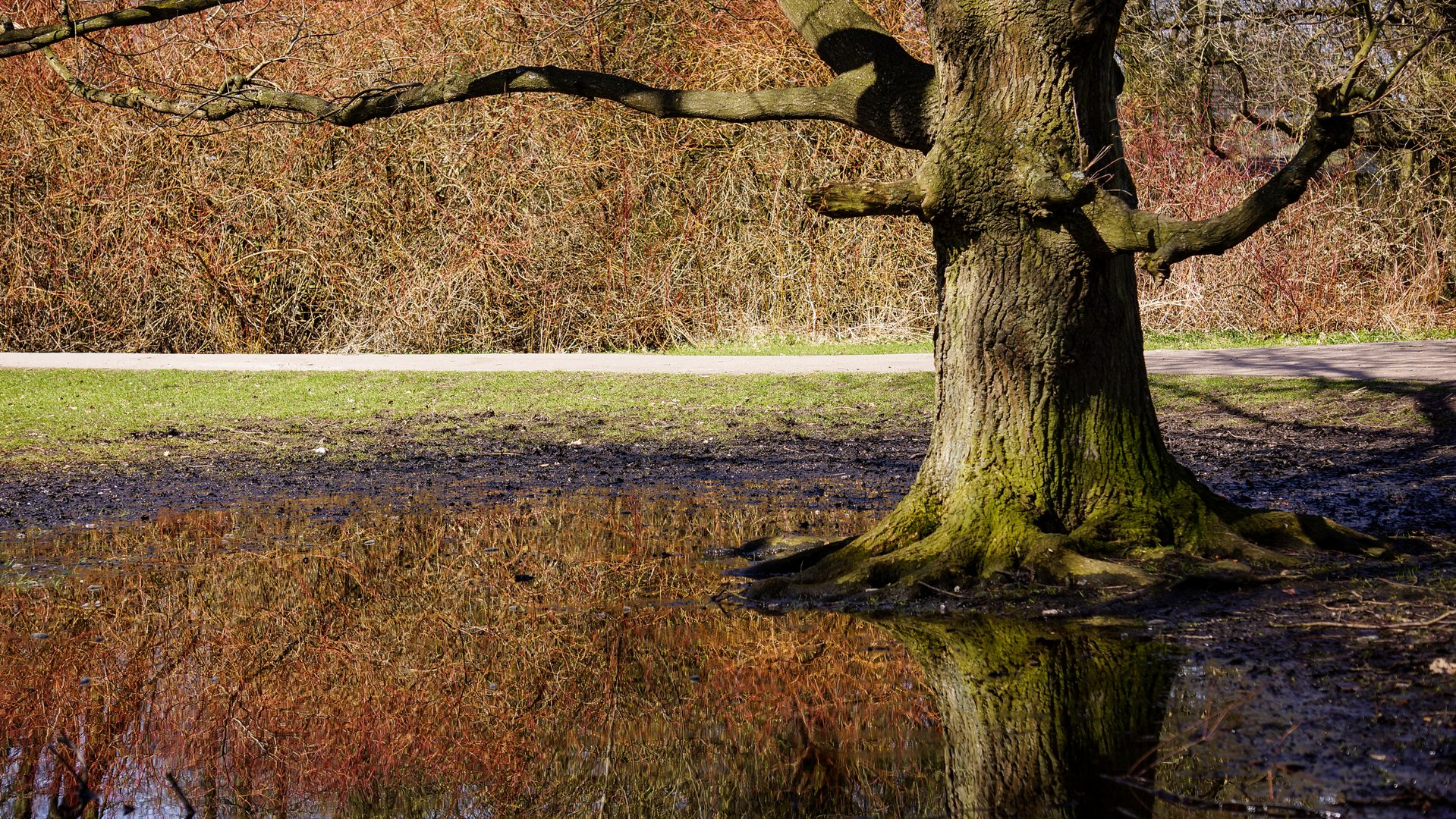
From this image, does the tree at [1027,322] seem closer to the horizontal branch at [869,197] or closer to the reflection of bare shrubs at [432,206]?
the horizontal branch at [869,197]

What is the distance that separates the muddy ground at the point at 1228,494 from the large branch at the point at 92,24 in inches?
88.0

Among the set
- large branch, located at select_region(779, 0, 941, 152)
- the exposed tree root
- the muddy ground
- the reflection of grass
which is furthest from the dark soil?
large branch, located at select_region(779, 0, 941, 152)

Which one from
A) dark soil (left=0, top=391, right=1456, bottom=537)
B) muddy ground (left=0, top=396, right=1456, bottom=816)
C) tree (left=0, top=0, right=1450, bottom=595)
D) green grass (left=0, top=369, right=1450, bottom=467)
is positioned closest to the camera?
muddy ground (left=0, top=396, right=1456, bottom=816)

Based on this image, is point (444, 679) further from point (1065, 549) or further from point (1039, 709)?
point (1065, 549)

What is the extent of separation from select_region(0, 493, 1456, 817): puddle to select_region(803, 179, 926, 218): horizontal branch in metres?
1.58

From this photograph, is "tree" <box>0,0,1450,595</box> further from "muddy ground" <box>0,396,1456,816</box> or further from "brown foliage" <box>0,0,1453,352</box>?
"brown foliage" <box>0,0,1453,352</box>

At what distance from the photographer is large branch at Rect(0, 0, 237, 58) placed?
18.9 ft

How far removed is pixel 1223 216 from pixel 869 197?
1316 millimetres

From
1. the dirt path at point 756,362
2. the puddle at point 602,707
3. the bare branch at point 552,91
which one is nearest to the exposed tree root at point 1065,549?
the puddle at point 602,707

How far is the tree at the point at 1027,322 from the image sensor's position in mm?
5293

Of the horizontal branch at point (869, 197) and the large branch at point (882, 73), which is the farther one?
the large branch at point (882, 73)

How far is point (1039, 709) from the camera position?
381 cm

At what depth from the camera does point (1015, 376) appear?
17.8ft

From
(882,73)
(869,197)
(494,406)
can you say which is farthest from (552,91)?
(494,406)
